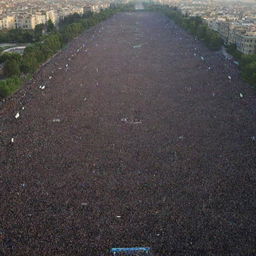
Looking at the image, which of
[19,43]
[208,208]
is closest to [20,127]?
[208,208]

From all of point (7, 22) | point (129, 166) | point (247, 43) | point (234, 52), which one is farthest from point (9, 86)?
point (7, 22)

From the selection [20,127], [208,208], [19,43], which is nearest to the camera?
[208,208]

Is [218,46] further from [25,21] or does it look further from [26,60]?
[25,21]

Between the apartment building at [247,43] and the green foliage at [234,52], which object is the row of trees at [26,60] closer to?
the green foliage at [234,52]

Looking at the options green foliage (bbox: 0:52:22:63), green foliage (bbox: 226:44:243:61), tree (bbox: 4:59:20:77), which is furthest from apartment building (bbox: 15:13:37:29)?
tree (bbox: 4:59:20:77)

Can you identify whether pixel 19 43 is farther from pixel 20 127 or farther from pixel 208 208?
pixel 208 208

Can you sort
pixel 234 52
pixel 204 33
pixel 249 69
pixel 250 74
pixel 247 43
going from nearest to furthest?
pixel 250 74 < pixel 249 69 < pixel 234 52 < pixel 247 43 < pixel 204 33
